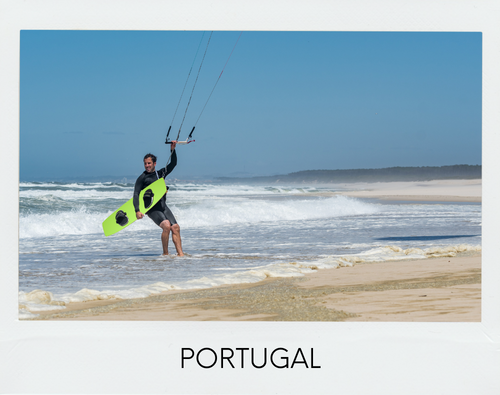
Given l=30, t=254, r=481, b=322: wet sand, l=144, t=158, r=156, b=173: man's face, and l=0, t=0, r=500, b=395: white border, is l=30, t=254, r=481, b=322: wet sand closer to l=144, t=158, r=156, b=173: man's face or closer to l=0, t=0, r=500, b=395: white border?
l=0, t=0, r=500, b=395: white border

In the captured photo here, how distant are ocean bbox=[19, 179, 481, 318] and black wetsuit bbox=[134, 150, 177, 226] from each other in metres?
0.47

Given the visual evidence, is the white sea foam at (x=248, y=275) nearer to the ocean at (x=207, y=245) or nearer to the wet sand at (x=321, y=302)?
the ocean at (x=207, y=245)

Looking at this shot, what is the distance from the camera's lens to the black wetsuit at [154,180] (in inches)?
185

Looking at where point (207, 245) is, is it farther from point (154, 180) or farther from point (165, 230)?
point (154, 180)

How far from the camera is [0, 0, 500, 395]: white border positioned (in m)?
2.74

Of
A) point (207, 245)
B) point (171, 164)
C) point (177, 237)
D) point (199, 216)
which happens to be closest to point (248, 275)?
point (177, 237)

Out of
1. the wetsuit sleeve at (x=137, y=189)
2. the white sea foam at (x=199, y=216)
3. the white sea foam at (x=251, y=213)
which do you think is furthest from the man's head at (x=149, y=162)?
the white sea foam at (x=251, y=213)

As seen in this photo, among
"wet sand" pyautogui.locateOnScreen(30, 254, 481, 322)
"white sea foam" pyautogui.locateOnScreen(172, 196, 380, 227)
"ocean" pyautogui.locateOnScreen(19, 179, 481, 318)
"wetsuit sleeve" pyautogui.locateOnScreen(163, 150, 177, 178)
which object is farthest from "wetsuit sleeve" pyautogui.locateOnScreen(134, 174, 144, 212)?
"white sea foam" pyautogui.locateOnScreen(172, 196, 380, 227)

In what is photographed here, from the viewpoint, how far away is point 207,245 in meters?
6.08

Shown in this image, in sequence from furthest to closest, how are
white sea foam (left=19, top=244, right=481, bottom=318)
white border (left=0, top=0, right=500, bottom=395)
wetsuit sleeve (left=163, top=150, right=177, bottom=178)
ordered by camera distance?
wetsuit sleeve (left=163, top=150, right=177, bottom=178) < white sea foam (left=19, top=244, right=481, bottom=318) < white border (left=0, top=0, right=500, bottom=395)
